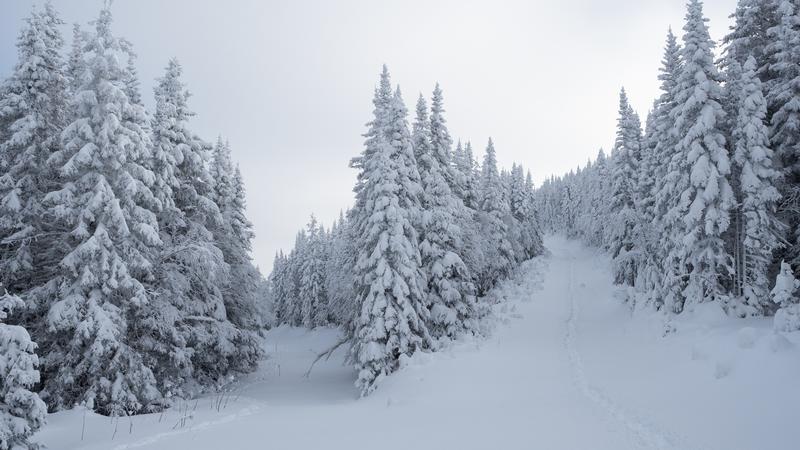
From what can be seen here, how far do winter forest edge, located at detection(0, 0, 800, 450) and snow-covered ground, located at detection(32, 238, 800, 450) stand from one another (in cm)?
188

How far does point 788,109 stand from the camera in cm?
1955

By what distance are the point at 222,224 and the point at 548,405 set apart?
744 inches

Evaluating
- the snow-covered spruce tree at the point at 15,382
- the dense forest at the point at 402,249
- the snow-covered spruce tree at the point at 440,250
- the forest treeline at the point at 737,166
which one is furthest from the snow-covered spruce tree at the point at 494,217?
the snow-covered spruce tree at the point at 15,382

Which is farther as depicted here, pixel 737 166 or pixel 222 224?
pixel 222 224

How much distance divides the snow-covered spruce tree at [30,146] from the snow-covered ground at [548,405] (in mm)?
6865

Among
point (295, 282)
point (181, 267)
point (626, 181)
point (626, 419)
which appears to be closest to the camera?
point (626, 419)

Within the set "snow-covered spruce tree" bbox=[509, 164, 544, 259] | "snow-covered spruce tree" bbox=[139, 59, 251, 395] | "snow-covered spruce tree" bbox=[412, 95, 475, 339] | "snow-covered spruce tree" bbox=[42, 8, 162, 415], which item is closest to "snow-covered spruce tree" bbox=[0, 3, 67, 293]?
"snow-covered spruce tree" bbox=[42, 8, 162, 415]

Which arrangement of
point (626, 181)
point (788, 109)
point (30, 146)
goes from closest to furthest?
point (30, 146) < point (788, 109) < point (626, 181)

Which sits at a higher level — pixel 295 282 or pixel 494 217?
pixel 494 217

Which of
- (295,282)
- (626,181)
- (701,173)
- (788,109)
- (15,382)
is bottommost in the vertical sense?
(15,382)

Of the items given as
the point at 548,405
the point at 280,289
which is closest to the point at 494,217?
the point at 548,405

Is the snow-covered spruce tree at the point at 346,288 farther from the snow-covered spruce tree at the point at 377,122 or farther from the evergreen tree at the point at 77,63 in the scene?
the evergreen tree at the point at 77,63

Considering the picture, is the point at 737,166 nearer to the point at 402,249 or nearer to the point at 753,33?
the point at 753,33

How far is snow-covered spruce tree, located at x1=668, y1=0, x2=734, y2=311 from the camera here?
67.3 feet
